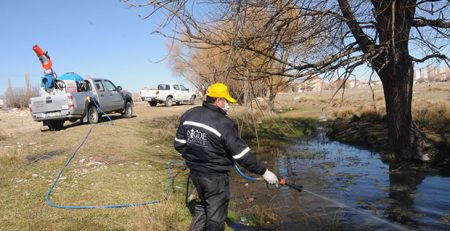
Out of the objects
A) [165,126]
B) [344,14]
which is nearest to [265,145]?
[165,126]

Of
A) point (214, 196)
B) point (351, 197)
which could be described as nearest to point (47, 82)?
point (351, 197)

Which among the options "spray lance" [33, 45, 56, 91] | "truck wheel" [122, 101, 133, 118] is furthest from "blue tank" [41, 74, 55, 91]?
"truck wheel" [122, 101, 133, 118]

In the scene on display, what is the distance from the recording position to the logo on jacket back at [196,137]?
15.9ft

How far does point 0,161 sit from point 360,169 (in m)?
8.98

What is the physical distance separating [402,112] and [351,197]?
358 cm

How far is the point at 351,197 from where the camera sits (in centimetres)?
805

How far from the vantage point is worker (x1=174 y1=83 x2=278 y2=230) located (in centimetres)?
479

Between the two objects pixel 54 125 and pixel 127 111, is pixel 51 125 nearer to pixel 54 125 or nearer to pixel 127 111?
pixel 54 125

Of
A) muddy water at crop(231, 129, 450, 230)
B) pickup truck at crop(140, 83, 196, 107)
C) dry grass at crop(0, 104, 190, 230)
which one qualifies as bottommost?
muddy water at crop(231, 129, 450, 230)

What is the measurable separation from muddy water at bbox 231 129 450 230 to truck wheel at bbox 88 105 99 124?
26.8 feet

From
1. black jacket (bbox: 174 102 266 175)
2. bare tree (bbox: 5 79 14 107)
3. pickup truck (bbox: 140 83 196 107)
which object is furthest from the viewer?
bare tree (bbox: 5 79 14 107)

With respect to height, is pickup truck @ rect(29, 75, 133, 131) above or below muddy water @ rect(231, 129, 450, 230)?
above

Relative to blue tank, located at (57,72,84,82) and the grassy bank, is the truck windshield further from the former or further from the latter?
the grassy bank

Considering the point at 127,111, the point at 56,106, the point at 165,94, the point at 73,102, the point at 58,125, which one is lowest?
the point at 58,125
